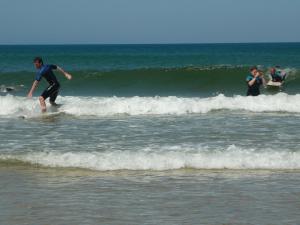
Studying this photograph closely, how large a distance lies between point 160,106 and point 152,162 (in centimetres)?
682

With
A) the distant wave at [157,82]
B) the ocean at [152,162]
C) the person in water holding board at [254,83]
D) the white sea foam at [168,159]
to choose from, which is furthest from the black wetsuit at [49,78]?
the distant wave at [157,82]

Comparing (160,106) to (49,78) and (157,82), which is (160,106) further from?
(157,82)

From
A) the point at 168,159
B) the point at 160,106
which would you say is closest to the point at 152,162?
the point at 168,159

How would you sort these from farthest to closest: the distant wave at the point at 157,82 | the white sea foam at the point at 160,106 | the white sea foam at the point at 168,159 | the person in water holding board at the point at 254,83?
the distant wave at the point at 157,82 → the person in water holding board at the point at 254,83 → the white sea foam at the point at 160,106 → the white sea foam at the point at 168,159

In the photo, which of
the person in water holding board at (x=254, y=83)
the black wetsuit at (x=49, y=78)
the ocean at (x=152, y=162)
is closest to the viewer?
the ocean at (x=152, y=162)

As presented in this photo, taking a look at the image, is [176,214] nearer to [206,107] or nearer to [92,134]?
[92,134]

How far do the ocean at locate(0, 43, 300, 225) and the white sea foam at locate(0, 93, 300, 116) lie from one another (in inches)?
1.0

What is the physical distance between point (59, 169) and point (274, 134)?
14.1 feet

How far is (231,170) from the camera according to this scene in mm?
8109

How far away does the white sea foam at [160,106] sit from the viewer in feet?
48.5

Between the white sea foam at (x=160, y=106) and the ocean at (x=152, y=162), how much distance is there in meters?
0.03

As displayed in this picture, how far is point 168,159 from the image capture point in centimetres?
841

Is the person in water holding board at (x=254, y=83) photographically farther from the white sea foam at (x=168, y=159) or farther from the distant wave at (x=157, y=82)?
the white sea foam at (x=168, y=159)

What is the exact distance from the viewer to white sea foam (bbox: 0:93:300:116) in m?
14.8
